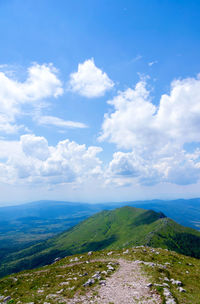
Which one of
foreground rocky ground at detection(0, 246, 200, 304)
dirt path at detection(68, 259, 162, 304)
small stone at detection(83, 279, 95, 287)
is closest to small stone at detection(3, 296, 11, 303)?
foreground rocky ground at detection(0, 246, 200, 304)

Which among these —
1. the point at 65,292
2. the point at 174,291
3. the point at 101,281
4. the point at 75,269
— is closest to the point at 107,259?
the point at 75,269

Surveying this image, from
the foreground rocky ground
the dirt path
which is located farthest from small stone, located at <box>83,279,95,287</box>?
the dirt path

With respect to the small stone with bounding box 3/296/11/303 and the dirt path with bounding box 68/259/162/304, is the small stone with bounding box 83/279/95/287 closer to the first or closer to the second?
the dirt path with bounding box 68/259/162/304

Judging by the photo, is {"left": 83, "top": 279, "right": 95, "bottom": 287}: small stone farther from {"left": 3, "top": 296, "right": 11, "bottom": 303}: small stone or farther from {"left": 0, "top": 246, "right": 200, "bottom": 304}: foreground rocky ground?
{"left": 3, "top": 296, "right": 11, "bottom": 303}: small stone

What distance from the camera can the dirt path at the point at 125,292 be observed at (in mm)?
18467

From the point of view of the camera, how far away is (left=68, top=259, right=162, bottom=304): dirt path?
18467 millimetres

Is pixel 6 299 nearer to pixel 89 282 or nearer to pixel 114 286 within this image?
pixel 89 282

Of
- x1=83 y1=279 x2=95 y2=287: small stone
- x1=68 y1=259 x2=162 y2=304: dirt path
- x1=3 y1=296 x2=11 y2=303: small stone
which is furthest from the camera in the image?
x1=83 y1=279 x2=95 y2=287: small stone

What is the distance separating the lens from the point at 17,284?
28.1m

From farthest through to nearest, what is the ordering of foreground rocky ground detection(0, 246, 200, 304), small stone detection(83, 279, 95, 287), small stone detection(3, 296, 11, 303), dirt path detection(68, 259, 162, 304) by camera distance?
small stone detection(83, 279, 95, 287)
small stone detection(3, 296, 11, 303)
foreground rocky ground detection(0, 246, 200, 304)
dirt path detection(68, 259, 162, 304)

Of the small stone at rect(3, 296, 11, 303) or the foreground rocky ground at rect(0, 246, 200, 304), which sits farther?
the small stone at rect(3, 296, 11, 303)

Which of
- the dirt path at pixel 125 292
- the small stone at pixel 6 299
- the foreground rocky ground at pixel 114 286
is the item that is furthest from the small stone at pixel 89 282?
the small stone at pixel 6 299

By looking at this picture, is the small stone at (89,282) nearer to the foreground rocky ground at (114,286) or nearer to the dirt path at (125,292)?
the foreground rocky ground at (114,286)

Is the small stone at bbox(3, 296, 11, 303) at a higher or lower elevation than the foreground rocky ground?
lower
